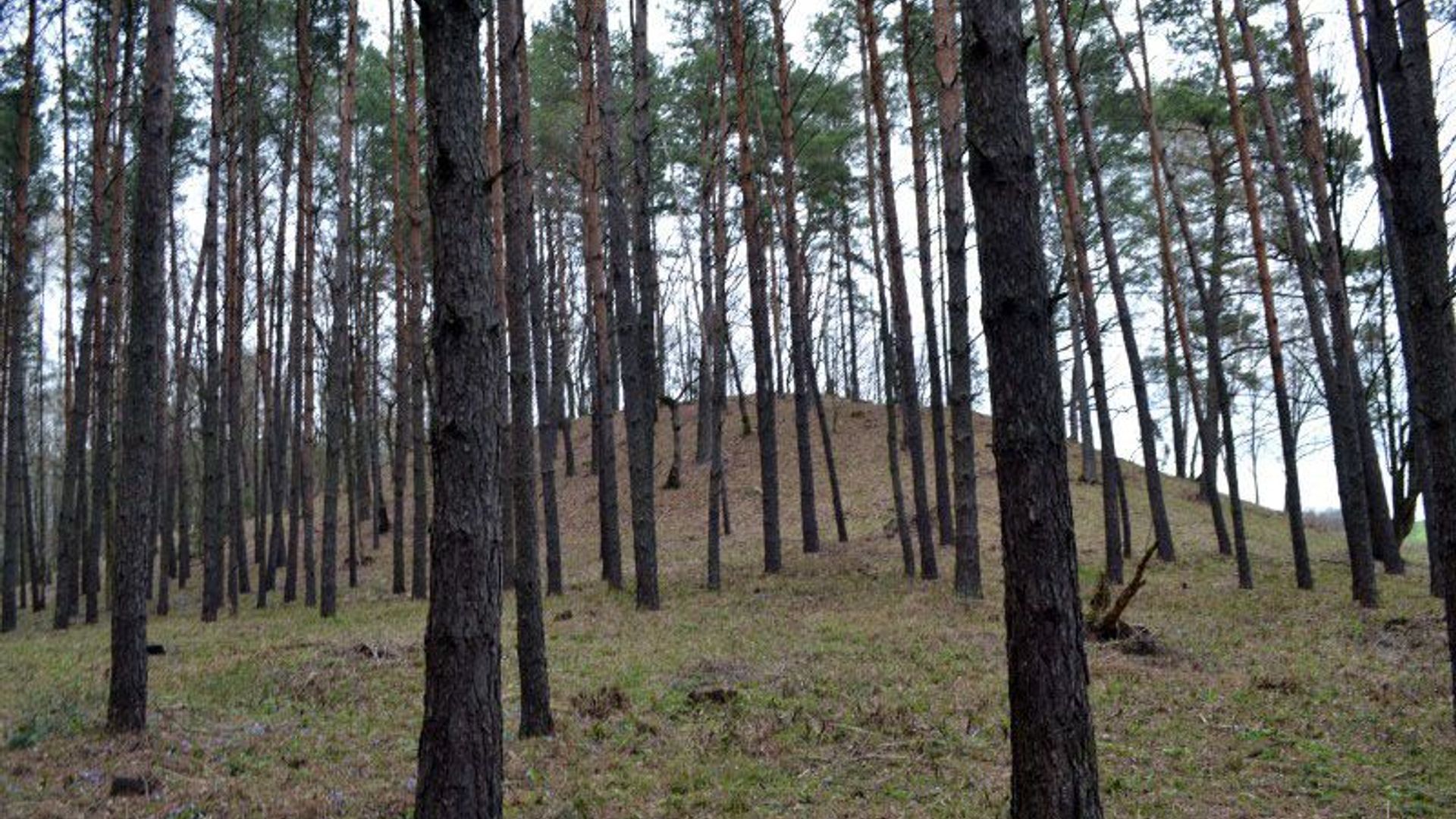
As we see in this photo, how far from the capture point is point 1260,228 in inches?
554

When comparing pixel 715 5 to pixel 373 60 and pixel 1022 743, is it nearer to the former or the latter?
pixel 373 60

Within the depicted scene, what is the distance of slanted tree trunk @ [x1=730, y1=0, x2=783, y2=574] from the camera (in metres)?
16.6

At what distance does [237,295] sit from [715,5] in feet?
34.8

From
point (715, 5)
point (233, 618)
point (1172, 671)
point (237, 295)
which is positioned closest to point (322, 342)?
point (237, 295)

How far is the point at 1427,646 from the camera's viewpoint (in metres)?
9.67

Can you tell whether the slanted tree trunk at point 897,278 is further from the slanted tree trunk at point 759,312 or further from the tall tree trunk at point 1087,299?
the tall tree trunk at point 1087,299

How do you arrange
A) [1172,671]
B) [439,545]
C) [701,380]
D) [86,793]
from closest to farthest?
[439,545] < [86,793] < [1172,671] < [701,380]

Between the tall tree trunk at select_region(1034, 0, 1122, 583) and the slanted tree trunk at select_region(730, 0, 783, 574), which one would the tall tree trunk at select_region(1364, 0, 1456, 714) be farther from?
the slanted tree trunk at select_region(730, 0, 783, 574)

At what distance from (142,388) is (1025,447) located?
274 inches

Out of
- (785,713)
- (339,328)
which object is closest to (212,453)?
(339,328)

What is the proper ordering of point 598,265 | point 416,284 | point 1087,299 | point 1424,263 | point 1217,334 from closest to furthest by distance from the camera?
point 1424,263, point 1087,299, point 416,284, point 598,265, point 1217,334

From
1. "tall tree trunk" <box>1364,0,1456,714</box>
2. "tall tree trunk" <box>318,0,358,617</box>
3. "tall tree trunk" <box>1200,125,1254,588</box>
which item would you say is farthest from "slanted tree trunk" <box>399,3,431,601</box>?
"tall tree trunk" <box>1200,125,1254,588</box>

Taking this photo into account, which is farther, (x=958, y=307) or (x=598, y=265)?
(x=598, y=265)

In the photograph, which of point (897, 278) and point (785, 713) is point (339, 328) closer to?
point (897, 278)
